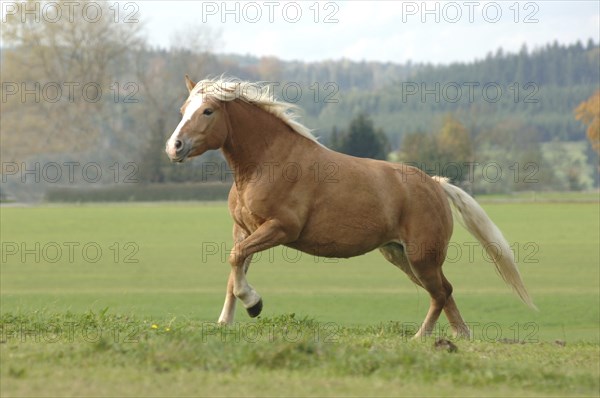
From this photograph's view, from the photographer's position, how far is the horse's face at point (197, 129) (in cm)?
977

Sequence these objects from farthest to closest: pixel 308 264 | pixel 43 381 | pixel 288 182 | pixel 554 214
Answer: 1. pixel 554 214
2. pixel 308 264
3. pixel 288 182
4. pixel 43 381

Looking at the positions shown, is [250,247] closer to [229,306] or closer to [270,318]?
[270,318]

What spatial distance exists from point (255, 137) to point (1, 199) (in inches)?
2937

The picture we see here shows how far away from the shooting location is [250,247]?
977 centimetres

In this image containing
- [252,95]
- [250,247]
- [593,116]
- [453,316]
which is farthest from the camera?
[593,116]

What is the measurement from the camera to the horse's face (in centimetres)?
977

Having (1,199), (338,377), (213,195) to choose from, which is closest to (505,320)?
(338,377)

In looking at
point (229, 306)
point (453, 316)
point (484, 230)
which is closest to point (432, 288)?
point (453, 316)

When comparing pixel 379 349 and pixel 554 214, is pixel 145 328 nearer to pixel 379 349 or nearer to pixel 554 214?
pixel 379 349

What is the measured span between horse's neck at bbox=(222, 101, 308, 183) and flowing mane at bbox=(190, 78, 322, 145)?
0.08 meters

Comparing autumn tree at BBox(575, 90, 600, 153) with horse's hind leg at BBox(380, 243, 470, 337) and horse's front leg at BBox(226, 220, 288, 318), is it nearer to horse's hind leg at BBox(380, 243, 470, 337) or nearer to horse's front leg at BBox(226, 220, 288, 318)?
horse's hind leg at BBox(380, 243, 470, 337)

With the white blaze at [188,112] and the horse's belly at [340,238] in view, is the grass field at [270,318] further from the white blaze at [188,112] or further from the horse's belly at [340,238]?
the white blaze at [188,112]

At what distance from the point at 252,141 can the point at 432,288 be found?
2.63 m

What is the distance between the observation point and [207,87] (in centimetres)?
1012
